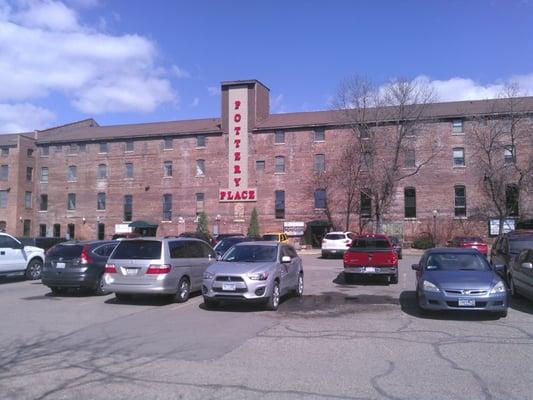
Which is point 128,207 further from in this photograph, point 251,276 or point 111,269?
point 251,276

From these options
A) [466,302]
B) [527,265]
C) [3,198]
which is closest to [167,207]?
[3,198]

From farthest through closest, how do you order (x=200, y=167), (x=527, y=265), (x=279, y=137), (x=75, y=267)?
1. (x=200, y=167)
2. (x=279, y=137)
3. (x=75, y=267)
4. (x=527, y=265)

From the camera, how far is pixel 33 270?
20203 mm

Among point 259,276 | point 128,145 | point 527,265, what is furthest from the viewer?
point 128,145

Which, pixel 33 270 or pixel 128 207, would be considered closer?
pixel 33 270

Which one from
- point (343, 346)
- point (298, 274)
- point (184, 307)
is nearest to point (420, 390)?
point (343, 346)

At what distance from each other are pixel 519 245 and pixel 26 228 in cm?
5840

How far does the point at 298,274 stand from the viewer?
14.8 meters

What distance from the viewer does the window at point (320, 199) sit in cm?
5322

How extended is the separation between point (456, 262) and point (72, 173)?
56.7 m

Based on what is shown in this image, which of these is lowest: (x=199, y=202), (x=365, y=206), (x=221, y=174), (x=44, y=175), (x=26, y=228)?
(x=26, y=228)

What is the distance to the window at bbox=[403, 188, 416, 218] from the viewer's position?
169 ft

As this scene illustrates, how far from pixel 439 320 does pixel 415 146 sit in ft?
140

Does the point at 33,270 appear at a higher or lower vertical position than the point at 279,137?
lower
